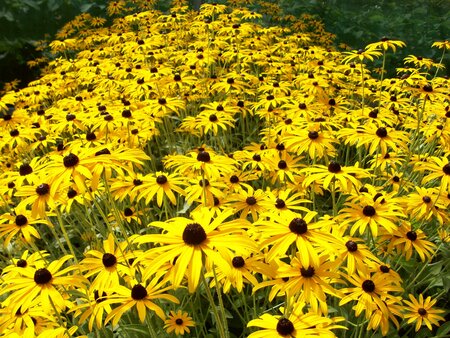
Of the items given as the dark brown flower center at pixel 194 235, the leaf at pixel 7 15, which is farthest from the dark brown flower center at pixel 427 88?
the leaf at pixel 7 15

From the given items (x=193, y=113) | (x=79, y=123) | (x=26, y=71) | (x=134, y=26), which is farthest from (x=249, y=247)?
(x=26, y=71)

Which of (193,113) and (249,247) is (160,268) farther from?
(193,113)

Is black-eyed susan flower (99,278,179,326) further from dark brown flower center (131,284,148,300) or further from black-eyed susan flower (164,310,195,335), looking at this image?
black-eyed susan flower (164,310,195,335)

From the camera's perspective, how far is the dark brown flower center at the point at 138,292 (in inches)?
77.7

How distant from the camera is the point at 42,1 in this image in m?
11.8

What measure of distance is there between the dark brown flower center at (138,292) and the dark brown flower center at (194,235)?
0.52m

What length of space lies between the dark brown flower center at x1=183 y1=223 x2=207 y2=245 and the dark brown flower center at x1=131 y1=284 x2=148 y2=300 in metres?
0.52

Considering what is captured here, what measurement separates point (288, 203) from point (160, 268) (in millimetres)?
1232

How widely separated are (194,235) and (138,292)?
586 millimetres

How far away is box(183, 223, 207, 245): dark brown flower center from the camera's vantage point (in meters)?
1.59

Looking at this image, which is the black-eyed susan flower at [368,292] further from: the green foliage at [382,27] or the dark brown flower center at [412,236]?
the green foliage at [382,27]

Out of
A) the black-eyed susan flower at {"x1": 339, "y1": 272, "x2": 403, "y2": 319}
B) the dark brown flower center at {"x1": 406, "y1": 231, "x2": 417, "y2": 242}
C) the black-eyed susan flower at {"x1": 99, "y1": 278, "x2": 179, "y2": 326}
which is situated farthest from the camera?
the dark brown flower center at {"x1": 406, "y1": 231, "x2": 417, "y2": 242}

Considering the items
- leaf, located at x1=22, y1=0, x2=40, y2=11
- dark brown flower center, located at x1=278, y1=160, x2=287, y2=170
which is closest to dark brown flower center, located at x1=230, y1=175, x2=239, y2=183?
dark brown flower center, located at x1=278, y1=160, x2=287, y2=170

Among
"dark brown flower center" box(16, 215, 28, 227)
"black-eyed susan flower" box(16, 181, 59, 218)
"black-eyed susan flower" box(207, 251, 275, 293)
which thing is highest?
"black-eyed susan flower" box(16, 181, 59, 218)
